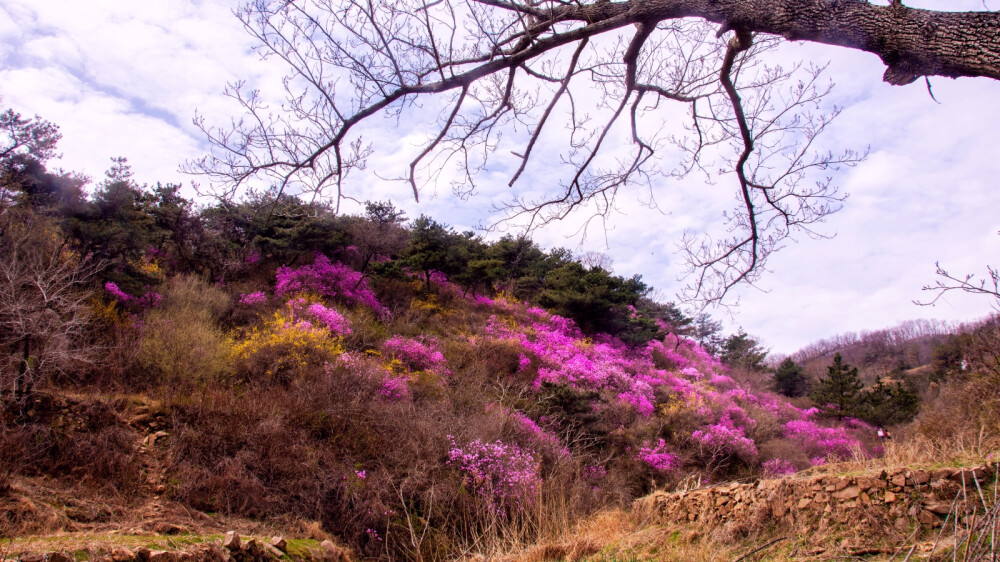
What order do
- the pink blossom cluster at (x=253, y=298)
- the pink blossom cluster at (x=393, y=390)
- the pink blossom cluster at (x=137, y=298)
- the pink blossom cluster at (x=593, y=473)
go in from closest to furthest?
the pink blossom cluster at (x=593, y=473)
the pink blossom cluster at (x=393, y=390)
the pink blossom cluster at (x=137, y=298)
the pink blossom cluster at (x=253, y=298)

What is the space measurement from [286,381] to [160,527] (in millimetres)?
4711

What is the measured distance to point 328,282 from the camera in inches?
627

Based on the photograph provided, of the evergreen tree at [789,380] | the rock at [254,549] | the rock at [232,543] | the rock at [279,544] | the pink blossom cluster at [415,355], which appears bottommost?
the rock at [279,544]

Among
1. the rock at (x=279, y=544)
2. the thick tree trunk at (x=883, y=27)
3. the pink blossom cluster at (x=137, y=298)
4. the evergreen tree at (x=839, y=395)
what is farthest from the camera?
the evergreen tree at (x=839, y=395)

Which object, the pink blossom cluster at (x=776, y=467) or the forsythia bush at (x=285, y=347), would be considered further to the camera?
the pink blossom cluster at (x=776, y=467)

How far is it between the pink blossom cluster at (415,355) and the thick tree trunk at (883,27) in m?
11.1

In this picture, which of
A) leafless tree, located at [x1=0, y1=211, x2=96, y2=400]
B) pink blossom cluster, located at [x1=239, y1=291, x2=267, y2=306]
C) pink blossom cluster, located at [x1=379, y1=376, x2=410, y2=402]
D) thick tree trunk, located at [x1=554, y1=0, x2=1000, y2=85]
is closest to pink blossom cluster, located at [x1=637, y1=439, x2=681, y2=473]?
pink blossom cluster, located at [x1=379, y1=376, x2=410, y2=402]

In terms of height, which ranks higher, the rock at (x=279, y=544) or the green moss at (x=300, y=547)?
the rock at (x=279, y=544)

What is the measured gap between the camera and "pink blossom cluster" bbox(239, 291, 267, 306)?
1328cm

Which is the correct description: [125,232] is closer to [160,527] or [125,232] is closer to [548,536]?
[160,527]

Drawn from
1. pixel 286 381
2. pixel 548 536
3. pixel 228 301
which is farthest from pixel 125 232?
pixel 548 536

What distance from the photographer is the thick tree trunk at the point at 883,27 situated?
216cm

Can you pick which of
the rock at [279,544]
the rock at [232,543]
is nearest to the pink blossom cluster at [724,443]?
the rock at [279,544]

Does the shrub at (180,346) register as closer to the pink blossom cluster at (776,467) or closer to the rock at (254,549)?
the rock at (254,549)
